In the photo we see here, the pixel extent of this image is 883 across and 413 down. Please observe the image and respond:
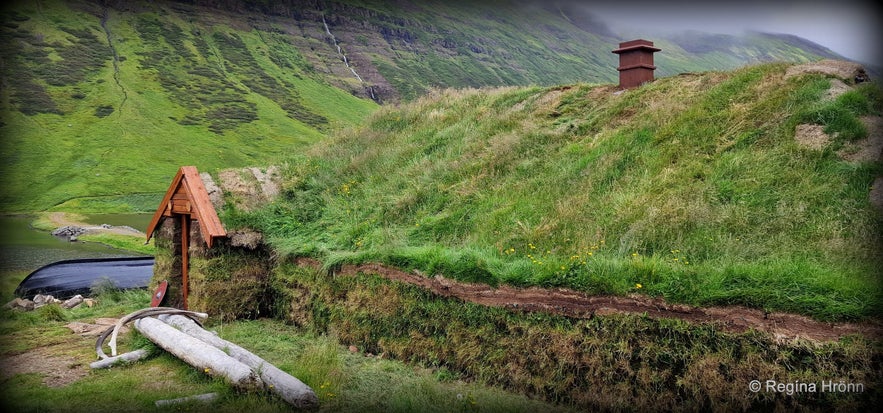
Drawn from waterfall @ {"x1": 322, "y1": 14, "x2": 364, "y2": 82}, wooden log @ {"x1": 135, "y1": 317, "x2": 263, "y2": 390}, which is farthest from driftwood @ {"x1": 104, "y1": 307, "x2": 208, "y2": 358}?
waterfall @ {"x1": 322, "y1": 14, "x2": 364, "y2": 82}

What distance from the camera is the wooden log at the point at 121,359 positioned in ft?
36.4

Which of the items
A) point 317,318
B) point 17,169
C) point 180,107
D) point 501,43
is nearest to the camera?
point 317,318

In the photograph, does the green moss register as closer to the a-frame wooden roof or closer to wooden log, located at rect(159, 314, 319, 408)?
wooden log, located at rect(159, 314, 319, 408)

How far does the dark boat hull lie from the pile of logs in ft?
30.1

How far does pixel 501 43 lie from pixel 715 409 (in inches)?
5635

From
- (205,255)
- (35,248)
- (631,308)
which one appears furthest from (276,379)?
(35,248)

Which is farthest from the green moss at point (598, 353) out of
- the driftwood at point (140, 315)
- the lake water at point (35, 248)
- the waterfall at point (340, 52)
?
the waterfall at point (340, 52)

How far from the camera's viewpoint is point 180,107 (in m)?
99.4

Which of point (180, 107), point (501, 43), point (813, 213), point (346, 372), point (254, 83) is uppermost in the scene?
point (501, 43)

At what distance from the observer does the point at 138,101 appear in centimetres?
9600

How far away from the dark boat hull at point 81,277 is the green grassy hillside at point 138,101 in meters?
38.4

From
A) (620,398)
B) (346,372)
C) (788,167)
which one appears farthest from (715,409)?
(346,372)

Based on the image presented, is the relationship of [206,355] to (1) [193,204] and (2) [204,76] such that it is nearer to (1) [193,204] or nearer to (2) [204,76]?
(1) [193,204]

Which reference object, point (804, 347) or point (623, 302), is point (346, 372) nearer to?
point (623, 302)
